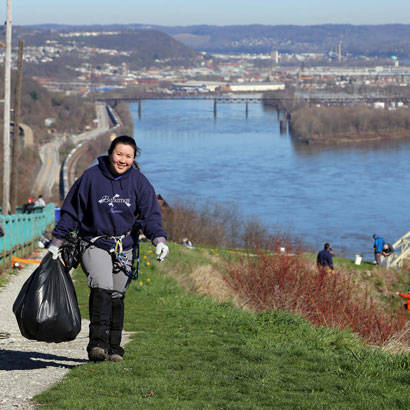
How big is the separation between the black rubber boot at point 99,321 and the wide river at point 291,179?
116 ft

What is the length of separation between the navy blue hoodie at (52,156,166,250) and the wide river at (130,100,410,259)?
3539cm

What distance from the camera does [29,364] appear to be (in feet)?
20.4

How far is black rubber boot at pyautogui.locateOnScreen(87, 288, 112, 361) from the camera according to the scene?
594 centimetres

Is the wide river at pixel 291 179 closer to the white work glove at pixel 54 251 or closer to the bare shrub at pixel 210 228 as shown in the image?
the bare shrub at pixel 210 228

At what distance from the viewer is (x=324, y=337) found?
7.60 m

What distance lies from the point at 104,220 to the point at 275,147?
102176mm

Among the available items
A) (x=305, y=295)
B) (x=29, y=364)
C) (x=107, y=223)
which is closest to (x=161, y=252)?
(x=107, y=223)

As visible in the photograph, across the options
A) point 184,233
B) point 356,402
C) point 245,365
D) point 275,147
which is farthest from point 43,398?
point 275,147

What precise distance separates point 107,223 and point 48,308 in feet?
2.47

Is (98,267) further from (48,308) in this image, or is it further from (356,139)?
(356,139)

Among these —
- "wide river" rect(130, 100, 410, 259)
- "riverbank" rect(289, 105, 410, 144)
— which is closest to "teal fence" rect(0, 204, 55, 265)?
"wide river" rect(130, 100, 410, 259)

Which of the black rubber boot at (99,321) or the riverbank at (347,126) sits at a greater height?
the black rubber boot at (99,321)

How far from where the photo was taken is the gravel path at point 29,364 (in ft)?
17.4

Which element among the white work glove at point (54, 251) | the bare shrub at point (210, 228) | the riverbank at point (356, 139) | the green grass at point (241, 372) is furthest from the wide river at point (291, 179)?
the white work glove at point (54, 251)
